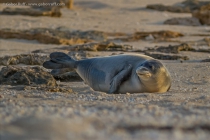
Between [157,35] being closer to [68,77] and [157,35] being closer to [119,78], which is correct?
[68,77]

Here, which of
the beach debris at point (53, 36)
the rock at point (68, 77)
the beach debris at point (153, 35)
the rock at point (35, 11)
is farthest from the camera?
the rock at point (35, 11)

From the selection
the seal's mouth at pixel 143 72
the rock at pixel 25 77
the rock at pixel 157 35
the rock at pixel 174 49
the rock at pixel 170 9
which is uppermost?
the seal's mouth at pixel 143 72

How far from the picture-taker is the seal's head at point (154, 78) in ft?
17.7

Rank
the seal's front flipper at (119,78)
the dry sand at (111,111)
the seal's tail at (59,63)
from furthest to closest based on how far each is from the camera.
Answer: the seal's tail at (59,63), the seal's front flipper at (119,78), the dry sand at (111,111)

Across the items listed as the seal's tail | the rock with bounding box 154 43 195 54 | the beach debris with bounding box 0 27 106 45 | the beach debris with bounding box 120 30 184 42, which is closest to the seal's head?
the seal's tail

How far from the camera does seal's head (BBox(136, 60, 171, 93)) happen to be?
541 centimetres

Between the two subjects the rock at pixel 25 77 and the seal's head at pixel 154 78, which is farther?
the rock at pixel 25 77

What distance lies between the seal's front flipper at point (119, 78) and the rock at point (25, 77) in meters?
0.63

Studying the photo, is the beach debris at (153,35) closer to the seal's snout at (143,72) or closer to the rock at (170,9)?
the seal's snout at (143,72)

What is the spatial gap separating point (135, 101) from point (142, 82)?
1.07m

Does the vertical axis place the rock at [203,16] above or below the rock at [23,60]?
below

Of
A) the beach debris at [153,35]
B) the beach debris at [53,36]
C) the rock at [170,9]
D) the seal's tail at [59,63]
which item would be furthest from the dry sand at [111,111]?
the rock at [170,9]

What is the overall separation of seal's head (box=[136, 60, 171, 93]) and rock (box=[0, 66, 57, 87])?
0.98 m

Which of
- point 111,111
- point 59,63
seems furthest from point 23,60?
point 111,111
